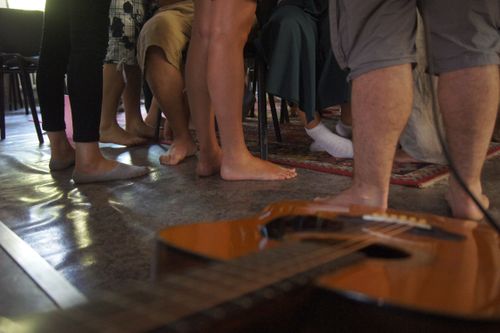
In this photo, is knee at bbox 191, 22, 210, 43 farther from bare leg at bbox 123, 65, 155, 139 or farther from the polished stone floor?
bare leg at bbox 123, 65, 155, 139

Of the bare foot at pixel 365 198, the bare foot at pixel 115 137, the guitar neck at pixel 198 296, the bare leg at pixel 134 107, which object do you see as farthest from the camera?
the bare leg at pixel 134 107

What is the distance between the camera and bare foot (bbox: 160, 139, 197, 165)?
1630 millimetres

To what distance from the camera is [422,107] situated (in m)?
1.45

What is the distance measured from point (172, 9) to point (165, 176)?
2.77 feet

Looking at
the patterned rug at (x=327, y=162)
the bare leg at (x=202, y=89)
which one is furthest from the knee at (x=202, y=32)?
the patterned rug at (x=327, y=162)

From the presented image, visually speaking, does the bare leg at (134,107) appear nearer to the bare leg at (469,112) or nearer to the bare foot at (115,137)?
the bare foot at (115,137)

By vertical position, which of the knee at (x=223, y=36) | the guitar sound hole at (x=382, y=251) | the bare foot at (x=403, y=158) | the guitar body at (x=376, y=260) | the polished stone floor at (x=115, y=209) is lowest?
the polished stone floor at (x=115, y=209)

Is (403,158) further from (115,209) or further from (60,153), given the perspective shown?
(60,153)

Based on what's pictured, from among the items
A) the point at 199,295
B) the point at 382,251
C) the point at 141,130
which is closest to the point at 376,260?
the point at 382,251

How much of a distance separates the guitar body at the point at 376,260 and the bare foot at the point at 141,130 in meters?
1.82

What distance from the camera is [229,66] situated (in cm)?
124

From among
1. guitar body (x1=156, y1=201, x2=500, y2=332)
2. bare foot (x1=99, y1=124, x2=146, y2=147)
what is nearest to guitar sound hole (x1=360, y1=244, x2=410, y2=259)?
guitar body (x1=156, y1=201, x2=500, y2=332)

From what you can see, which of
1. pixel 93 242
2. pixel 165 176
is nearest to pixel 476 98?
pixel 93 242

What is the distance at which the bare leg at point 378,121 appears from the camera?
31.3 inches
